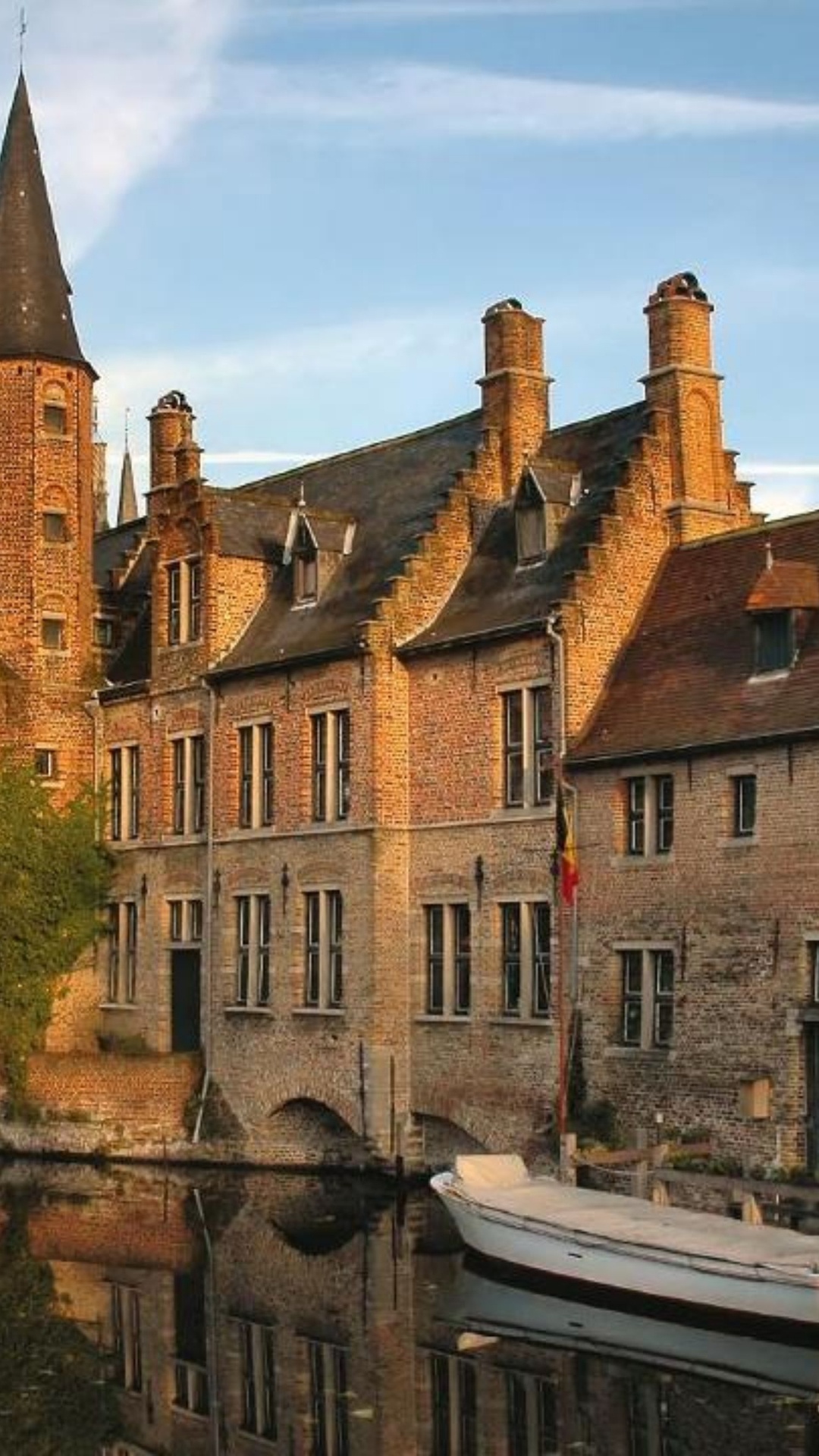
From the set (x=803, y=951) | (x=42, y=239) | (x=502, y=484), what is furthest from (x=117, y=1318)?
(x=42, y=239)

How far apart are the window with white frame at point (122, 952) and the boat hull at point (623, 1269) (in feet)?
49.2

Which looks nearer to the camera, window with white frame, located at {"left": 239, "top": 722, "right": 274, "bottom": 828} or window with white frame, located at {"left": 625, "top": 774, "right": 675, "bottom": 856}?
window with white frame, located at {"left": 625, "top": 774, "right": 675, "bottom": 856}

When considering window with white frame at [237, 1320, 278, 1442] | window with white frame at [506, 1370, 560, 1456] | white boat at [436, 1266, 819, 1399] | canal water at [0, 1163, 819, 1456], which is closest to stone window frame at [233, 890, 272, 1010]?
canal water at [0, 1163, 819, 1456]

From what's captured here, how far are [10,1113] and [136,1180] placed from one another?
4599 mm

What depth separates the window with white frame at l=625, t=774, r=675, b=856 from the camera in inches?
1132

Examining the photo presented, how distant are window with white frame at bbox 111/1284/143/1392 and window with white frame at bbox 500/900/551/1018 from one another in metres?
8.32

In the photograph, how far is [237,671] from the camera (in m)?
35.9

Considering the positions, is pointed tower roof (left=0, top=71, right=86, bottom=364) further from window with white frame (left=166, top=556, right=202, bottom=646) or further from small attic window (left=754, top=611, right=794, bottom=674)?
small attic window (left=754, top=611, right=794, bottom=674)

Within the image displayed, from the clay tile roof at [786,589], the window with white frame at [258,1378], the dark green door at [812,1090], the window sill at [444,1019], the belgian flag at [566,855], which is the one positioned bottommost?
the window with white frame at [258,1378]

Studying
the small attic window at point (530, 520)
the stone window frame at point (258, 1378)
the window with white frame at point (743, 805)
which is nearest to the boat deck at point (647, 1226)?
the stone window frame at point (258, 1378)

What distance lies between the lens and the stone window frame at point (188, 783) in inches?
1470

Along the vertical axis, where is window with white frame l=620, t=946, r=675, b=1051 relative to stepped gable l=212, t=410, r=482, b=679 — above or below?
below

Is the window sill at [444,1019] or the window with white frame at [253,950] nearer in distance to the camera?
the window sill at [444,1019]

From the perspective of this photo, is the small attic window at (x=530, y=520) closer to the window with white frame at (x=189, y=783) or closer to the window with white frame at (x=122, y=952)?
the window with white frame at (x=189, y=783)
